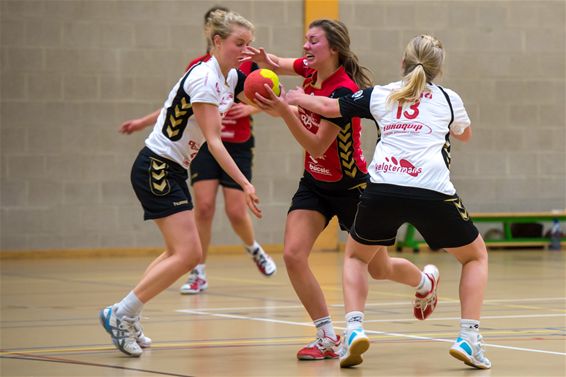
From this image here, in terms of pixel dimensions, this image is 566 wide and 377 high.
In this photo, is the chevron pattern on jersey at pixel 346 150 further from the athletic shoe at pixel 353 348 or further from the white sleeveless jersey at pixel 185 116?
the athletic shoe at pixel 353 348

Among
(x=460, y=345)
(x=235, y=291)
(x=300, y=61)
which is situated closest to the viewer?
(x=460, y=345)

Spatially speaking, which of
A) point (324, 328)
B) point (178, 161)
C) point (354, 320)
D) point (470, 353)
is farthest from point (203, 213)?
point (470, 353)

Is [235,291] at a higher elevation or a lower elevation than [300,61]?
lower

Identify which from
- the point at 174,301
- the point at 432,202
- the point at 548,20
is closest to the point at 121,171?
the point at 174,301

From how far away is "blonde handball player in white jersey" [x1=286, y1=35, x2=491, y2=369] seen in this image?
15.8 feet

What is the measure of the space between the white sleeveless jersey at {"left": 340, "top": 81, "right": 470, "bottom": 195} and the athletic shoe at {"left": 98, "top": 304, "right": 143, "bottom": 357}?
1.43 meters

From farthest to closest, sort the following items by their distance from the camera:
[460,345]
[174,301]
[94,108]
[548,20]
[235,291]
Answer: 1. [548,20]
2. [94,108]
3. [235,291]
4. [174,301]
5. [460,345]

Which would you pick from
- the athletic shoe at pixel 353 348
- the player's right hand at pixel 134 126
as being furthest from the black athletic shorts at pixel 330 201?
the player's right hand at pixel 134 126

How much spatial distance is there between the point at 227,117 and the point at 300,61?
3.29 m

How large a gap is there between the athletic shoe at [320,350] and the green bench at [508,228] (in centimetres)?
841

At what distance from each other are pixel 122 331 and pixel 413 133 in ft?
5.66

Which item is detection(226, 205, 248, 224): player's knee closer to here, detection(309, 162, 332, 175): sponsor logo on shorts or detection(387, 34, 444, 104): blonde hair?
detection(309, 162, 332, 175): sponsor logo on shorts

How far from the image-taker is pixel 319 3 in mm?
13812

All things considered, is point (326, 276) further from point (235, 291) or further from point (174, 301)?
point (174, 301)
